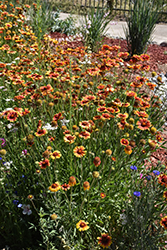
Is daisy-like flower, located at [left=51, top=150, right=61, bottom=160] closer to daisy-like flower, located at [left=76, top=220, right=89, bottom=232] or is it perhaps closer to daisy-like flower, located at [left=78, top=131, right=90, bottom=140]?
daisy-like flower, located at [left=78, top=131, right=90, bottom=140]

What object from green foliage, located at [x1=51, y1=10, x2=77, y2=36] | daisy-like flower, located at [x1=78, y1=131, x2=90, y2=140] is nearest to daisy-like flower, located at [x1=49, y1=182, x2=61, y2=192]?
daisy-like flower, located at [x1=78, y1=131, x2=90, y2=140]

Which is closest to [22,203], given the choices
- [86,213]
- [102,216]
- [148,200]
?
[86,213]

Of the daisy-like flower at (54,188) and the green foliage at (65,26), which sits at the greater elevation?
the green foliage at (65,26)

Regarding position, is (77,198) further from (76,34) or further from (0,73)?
(76,34)

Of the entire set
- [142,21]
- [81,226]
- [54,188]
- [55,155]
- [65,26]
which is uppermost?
[142,21]

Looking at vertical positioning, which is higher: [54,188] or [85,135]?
[85,135]

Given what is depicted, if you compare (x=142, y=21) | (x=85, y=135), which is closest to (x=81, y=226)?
(x=85, y=135)

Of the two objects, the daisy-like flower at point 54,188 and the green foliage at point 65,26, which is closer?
the daisy-like flower at point 54,188

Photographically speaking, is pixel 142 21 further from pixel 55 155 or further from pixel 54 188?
pixel 54 188

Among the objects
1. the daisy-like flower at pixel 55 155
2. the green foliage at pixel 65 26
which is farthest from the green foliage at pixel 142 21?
the daisy-like flower at pixel 55 155

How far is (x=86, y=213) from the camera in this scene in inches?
76.9

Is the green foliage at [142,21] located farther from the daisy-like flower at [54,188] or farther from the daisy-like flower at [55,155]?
the daisy-like flower at [54,188]

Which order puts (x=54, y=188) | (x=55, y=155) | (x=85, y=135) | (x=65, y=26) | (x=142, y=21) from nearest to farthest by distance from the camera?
(x=54, y=188) < (x=55, y=155) < (x=85, y=135) < (x=142, y=21) < (x=65, y=26)

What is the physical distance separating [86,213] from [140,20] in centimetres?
484
